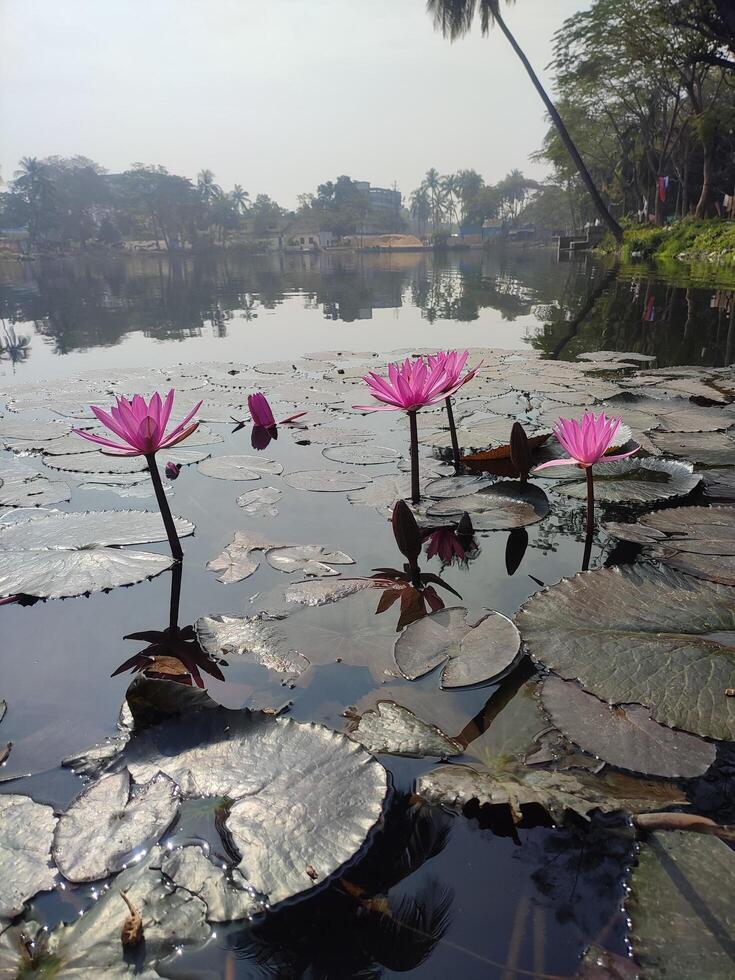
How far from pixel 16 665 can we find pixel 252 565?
0.59m

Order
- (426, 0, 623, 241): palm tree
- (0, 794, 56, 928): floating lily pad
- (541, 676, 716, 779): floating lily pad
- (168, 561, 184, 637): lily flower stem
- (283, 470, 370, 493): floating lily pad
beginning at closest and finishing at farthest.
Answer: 1. (0, 794, 56, 928): floating lily pad
2. (541, 676, 716, 779): floating lily pad
3. (168, 561, 184, 637): lily flower stem
4. (283, 470, 370, 493): floating lily pad
5. (426, 0, 623, 241): palm tree

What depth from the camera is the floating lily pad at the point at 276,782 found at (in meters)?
0.75

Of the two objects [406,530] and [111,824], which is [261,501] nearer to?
[406,530]

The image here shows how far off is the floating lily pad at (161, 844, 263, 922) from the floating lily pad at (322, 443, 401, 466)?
1.73m

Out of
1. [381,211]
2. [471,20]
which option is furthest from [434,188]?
[471,20]

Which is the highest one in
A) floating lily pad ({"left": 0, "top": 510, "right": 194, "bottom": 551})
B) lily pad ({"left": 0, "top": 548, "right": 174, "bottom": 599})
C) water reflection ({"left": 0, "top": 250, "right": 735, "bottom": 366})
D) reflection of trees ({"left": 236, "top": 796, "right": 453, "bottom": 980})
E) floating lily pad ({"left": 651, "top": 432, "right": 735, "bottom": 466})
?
water reflection ({"left": 0, "top": 250, "right": 735, "bottom": 366})

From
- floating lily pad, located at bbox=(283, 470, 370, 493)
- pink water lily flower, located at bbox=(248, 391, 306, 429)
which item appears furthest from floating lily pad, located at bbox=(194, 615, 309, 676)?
pink water lily flower, located at bbox=(248, 391, 306, 429)

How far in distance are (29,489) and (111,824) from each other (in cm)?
162

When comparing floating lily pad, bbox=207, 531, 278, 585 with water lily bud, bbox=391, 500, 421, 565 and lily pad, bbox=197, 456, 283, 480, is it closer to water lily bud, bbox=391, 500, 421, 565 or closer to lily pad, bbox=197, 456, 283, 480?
water lily bud, bbox=391, 500, 421, 565

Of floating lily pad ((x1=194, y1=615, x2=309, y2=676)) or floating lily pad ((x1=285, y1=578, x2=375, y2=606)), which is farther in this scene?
floating lily pad ((x1=285, y1=578, x2=375, y2=606))

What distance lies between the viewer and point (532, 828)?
2.76ft

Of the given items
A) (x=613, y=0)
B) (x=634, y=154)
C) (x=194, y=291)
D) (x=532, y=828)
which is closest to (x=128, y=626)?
(x=532, y=828)

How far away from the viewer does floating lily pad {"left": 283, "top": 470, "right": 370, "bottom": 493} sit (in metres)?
2.12

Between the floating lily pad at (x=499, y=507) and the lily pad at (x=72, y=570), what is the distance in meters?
0.88
